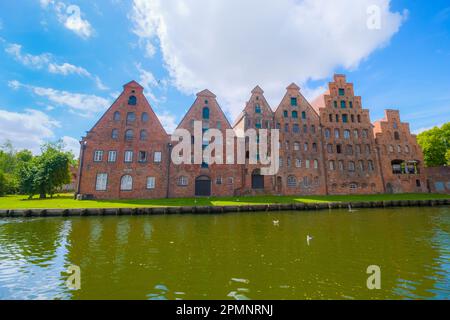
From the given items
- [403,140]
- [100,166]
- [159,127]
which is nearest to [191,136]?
[159,127]

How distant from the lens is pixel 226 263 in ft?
25.8

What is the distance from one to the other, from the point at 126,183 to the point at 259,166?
21.3 metres

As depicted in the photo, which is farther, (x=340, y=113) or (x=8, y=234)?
(x=340, y=113)

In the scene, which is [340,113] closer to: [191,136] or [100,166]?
[191,136]

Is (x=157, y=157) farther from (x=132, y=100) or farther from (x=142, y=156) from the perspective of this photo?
(x=132, y=100)

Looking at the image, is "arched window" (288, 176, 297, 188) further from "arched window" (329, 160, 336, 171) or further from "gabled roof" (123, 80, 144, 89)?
"gabled roof" (123, 80, 144, 89)

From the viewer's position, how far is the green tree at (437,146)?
163ft

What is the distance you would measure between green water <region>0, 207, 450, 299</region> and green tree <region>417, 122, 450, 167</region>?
169 feet

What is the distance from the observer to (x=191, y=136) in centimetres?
3397

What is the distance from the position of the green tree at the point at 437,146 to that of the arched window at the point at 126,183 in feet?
220

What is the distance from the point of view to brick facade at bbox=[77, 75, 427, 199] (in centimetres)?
3066

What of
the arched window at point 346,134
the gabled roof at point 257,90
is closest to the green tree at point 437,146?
the arched window at point 346,134

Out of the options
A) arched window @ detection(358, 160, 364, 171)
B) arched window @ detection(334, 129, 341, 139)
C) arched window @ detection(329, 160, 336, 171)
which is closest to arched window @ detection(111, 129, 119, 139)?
arched window @ detection(329, 160, 336, 171)
